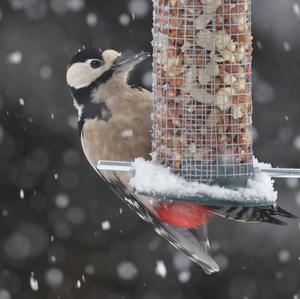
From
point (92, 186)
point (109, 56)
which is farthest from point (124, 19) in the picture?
point (109, 56)

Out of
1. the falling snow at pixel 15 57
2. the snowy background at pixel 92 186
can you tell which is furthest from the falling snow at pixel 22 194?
the falling snow at pixel 15 57

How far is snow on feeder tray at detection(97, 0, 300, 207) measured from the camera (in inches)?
189

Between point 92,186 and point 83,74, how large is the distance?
384cm

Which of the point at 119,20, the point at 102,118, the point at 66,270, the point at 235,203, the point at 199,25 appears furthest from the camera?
the point at 66,270

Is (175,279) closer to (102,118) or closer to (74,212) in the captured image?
(74,212)

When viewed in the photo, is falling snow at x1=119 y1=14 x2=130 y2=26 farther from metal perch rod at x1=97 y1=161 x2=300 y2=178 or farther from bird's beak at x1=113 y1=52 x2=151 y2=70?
metal perch rod at x1=97 y1=161 x2=300 y2=178

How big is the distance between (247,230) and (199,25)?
4.78 m

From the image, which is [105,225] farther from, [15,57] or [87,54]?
[87,54]

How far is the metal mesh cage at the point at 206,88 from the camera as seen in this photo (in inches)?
189

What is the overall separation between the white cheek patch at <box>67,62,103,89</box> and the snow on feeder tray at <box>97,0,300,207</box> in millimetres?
483

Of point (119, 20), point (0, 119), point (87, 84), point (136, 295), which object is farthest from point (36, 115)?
point (87, 84)

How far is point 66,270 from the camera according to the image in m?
9.28

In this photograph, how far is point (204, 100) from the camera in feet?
15.9

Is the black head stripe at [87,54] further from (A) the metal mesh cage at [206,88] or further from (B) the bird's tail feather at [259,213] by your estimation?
(B) the bird's tail feather at [259,213]
